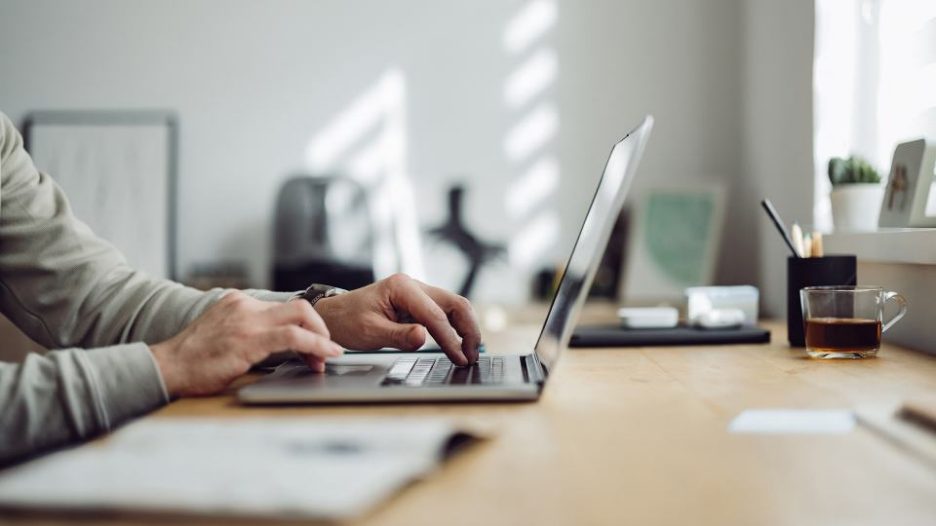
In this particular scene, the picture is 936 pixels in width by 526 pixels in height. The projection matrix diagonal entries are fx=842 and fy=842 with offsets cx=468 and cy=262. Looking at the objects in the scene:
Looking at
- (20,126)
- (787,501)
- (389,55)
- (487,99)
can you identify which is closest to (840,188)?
(787,501)

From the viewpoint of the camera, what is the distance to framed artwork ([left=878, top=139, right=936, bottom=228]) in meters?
1.32

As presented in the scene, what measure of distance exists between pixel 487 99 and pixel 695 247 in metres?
0.89

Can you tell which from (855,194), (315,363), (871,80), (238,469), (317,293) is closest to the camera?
(238,469)

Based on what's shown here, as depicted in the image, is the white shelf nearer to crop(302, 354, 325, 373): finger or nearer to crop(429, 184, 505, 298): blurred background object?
crop(302, 354, 325, 373): finger

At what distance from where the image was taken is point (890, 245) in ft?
4.23

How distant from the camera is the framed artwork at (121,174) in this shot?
9.76 ft

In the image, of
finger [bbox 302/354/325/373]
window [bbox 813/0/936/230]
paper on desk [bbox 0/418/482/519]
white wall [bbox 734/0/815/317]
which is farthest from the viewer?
white wall [bbox 734/0/815/317]

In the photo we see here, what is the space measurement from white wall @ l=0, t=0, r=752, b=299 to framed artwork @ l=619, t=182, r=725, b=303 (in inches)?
5.7

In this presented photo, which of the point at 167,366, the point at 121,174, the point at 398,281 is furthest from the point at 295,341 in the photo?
the point at 121,174

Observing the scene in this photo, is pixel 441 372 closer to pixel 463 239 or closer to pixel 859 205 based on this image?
pixel 859 205

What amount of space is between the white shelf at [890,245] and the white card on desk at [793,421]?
528 millimetres

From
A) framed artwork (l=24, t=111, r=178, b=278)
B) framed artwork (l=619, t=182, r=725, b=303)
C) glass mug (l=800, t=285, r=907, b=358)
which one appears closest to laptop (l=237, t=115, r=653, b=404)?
glass mug (l=800, t=285, r=907, b=358)

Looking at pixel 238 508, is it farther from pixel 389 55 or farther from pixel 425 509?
pixel 389 55

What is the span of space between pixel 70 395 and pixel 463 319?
49 centimetres
